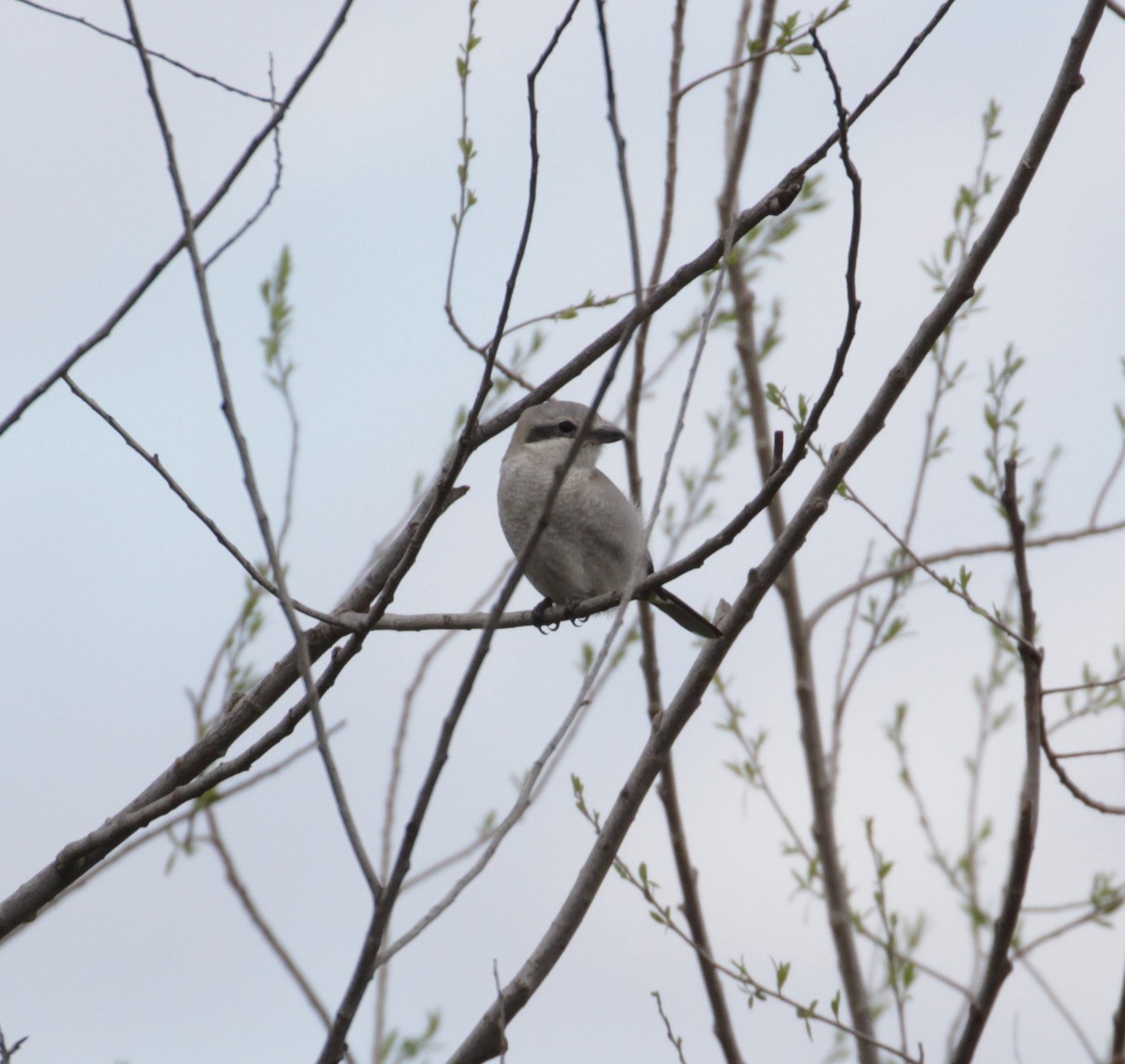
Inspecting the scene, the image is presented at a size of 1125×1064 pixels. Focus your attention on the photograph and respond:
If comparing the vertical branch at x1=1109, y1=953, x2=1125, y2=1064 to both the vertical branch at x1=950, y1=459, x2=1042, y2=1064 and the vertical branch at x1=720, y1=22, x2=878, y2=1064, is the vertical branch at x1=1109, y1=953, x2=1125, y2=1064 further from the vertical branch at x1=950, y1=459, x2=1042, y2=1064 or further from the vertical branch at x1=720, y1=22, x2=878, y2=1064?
the vertical branch at x1=720, y1=22, x2=878, y2=1064

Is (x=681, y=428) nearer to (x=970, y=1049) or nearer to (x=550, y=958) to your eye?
(x=550, y=958)

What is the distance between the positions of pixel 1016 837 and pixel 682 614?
6.15 feet

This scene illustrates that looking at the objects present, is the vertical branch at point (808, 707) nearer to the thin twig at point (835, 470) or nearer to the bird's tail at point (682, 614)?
the bird's tail at point (682, 614)

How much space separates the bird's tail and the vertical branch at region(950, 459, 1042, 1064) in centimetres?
153

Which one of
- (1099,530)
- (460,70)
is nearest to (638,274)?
(460,70)

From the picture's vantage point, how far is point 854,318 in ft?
8.56

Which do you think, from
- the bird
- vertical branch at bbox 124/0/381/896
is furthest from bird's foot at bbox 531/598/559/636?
vertical branch at bbox 124/0/381/896

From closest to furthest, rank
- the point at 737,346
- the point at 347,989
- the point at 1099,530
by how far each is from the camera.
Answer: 1. the point at 347,989
2. the point at 1099,530
3. the point at 737,346

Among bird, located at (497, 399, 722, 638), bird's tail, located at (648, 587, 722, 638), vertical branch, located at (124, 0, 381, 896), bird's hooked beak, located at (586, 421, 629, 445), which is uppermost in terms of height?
bird's hooked beak, located at (586, 421, 629, 445)

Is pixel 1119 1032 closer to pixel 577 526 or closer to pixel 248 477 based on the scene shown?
pixel 248 477

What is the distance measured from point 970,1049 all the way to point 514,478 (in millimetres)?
2969

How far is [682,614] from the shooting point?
15.0 ft

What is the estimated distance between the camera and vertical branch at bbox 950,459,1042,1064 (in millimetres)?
2768

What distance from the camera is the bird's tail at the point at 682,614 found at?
4414 millimetres
